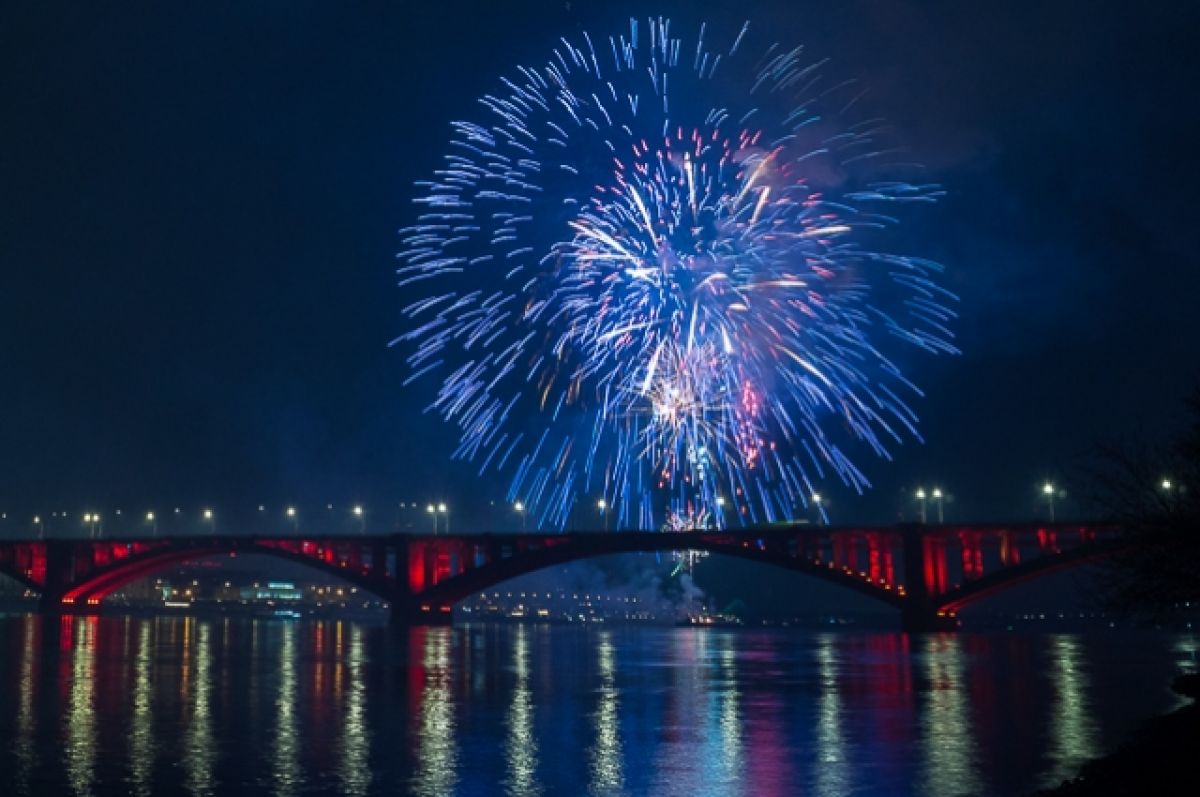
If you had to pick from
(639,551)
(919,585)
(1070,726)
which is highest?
(639,551)

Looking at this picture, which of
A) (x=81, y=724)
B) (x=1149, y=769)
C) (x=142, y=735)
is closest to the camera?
(x=1149, y=769)

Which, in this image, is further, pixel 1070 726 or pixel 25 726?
pixel 1070 726

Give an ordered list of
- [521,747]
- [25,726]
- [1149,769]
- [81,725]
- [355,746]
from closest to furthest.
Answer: [1149,769] → [355,746] → [521,747] → [25,726] → [81,725]

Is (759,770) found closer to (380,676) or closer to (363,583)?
(380,676)

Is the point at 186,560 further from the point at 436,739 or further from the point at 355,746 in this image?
the point at 355,746

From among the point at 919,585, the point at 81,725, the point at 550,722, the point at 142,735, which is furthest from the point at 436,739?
the point at 919,585

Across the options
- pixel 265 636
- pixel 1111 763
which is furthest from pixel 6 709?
pixel 265 636
